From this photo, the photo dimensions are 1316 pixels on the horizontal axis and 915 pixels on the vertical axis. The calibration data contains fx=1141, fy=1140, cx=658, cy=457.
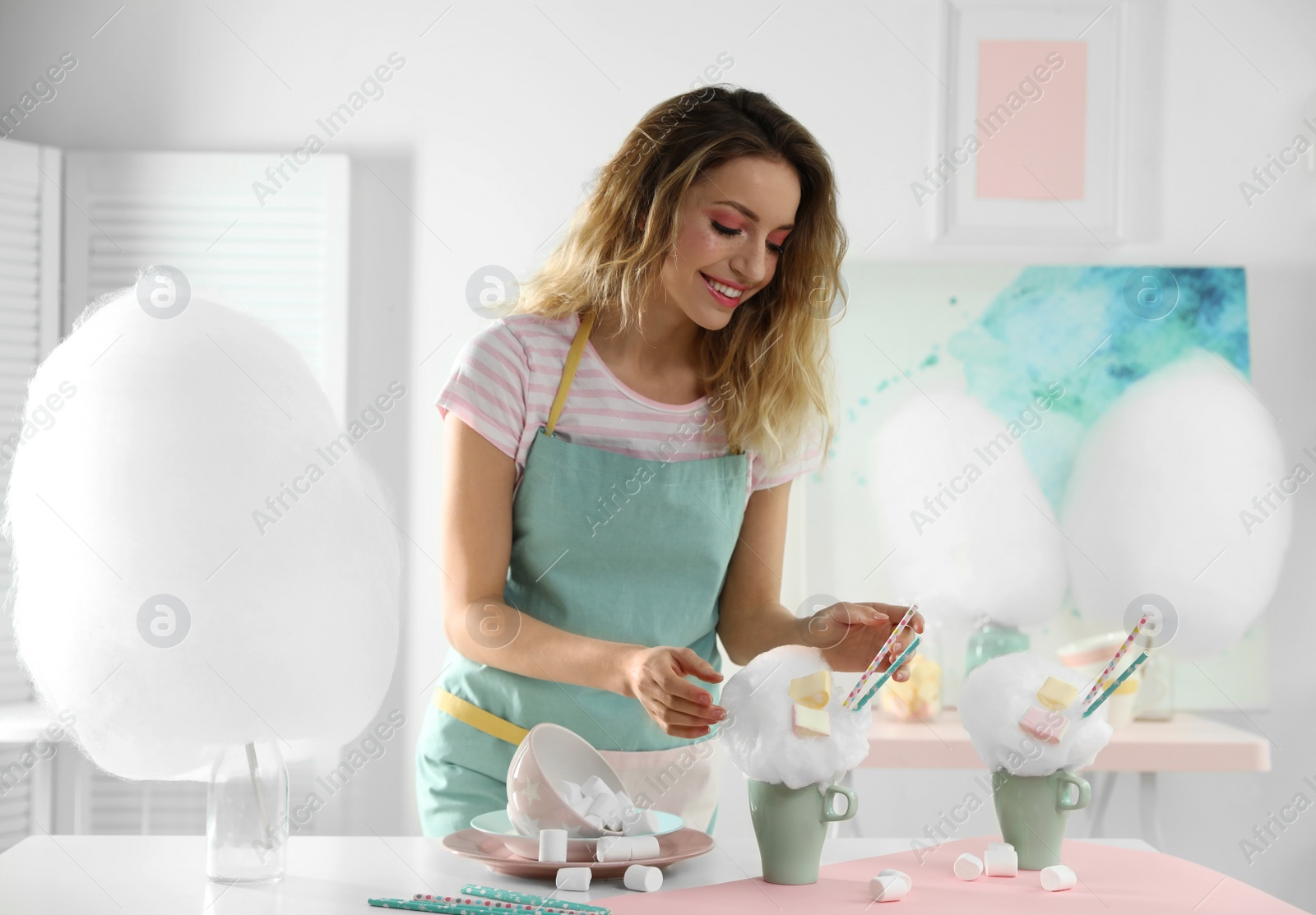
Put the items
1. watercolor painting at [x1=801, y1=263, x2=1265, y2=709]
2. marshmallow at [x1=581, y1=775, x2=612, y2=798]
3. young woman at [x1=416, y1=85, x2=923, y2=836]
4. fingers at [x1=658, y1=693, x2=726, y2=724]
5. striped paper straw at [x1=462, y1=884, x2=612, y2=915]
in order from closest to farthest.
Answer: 1. striped paper straw at [x1=462, y1=884, x2=612, y2=915]
2. fingers at [x1=658, y1=693, x2=726, y2=724]
3. marshmallow at [x1=581, y1=775, x2=612, y2=798]
4. young woman at [x1=416, y1=85, x2=923, y2=836]
5. watercolor painting at [x1=801, y1=263, x2=1265, y2=709]

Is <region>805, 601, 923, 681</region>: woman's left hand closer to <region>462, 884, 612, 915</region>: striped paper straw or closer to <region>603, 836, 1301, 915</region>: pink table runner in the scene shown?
<region>603, 836, 1301, 915</region>: pink table runner

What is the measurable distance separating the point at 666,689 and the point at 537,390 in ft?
1.72

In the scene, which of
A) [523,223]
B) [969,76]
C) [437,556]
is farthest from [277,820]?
[969,76]

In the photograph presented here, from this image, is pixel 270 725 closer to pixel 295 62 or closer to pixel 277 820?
pixel 277 820

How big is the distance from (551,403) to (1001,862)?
2.49ft

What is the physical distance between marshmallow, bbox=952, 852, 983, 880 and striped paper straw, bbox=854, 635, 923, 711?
0.62 ft

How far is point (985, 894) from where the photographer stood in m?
1.06

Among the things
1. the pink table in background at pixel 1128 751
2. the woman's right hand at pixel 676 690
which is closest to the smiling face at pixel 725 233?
the woman's right hand at pixel 676 690

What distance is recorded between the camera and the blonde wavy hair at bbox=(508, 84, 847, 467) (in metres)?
1.46

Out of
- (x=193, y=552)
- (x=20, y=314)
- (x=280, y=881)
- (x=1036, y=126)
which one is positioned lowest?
(x=280, y=881)

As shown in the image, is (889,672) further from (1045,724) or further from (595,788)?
(595,788)


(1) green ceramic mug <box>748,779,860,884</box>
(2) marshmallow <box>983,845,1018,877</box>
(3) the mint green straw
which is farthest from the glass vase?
(2) marshmallow <box>983,845,1018,877</box>

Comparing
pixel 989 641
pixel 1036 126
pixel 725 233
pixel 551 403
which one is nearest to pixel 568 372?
pixel 551 403

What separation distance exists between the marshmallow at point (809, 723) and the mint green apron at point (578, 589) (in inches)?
16.0
